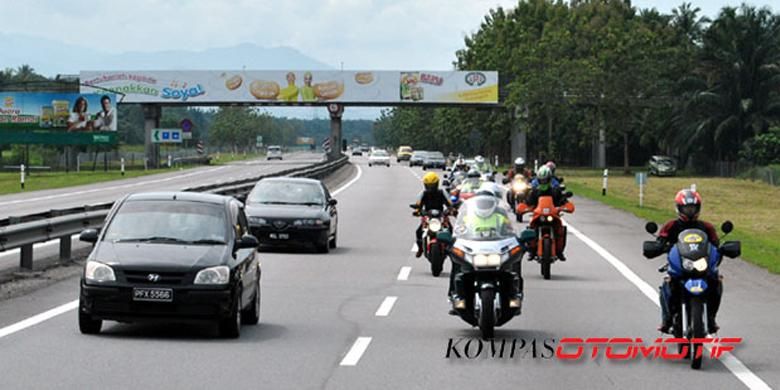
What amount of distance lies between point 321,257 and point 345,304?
25.8 feet

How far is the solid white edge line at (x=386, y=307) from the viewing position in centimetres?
1565

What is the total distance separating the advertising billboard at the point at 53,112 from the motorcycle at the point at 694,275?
75436mm

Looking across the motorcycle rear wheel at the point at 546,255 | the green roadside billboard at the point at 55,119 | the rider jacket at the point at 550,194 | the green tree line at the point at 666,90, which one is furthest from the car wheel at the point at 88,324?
the green tree line at the point at 666,90

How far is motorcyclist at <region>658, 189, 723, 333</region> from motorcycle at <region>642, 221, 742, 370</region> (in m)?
0.05

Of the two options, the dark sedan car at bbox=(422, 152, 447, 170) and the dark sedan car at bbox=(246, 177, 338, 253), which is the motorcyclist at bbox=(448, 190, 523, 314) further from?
the dark sedan car at bbox=(422, 152, 447, 170)

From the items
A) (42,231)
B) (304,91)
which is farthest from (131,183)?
(42,231)

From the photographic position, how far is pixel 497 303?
13.3 m

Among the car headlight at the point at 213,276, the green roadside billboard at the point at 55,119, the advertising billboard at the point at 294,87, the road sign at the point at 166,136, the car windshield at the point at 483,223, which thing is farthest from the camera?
the advertising billboard at the point at 294,87

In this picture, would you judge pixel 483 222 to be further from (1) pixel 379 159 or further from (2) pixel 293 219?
(1) pixel 379 159

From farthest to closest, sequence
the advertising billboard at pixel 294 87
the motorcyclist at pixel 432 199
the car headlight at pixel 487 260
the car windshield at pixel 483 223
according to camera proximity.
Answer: the advertising billboard at pixel 294 87 → the motorcyclist at pixel 432 199 → the car windshield at pixel 483 223 → the car headlight at pixel 487 260

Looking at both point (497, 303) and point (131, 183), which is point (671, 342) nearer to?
point (497, 303)

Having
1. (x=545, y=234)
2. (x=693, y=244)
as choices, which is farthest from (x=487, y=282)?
(x=545, y=234)

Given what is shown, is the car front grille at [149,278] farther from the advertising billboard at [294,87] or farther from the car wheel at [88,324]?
the advertising billboard at [294,87]

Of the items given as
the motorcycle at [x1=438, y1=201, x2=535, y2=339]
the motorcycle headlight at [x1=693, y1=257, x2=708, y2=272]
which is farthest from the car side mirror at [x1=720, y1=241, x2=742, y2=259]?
the motorcycle at [x1=438, y1=201, x2=535, y2=339]
